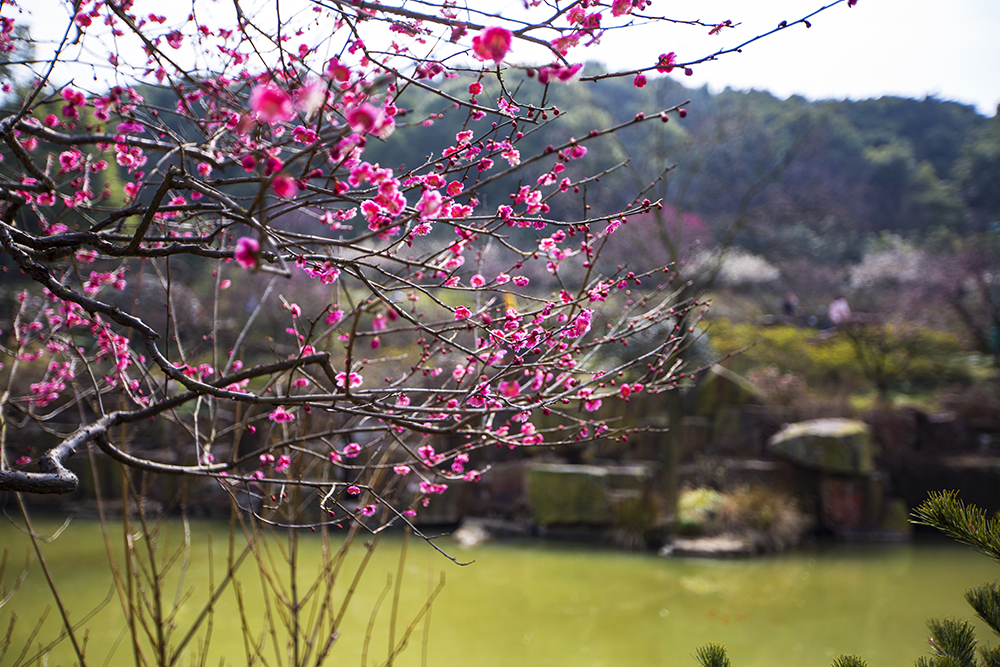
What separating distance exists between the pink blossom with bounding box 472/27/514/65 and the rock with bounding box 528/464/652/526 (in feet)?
20.5

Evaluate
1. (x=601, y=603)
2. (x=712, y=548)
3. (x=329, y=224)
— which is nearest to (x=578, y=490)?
(x=712, y=548)

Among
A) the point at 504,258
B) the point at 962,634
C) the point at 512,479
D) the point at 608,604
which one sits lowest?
the point at 608,604

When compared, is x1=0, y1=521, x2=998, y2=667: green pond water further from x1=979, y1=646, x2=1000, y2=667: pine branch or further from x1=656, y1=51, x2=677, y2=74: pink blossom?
x1=656, y1=51, x2=677, y2=74: pink blossom

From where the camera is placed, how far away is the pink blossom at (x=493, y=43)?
3.86ft

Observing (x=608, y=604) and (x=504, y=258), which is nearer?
(x=608, y=604)

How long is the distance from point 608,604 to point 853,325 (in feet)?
26.1

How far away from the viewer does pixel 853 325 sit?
34.7 feet

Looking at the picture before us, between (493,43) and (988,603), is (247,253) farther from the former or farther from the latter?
(988,603)

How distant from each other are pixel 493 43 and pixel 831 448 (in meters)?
7.32

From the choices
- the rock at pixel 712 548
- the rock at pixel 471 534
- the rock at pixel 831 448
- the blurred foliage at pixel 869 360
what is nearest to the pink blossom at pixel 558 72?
the rock at pixel 471 534

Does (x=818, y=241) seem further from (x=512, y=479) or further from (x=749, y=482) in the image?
(x=512, y=479)

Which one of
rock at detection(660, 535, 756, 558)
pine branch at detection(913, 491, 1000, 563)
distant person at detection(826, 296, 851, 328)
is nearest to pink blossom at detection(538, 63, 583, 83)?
pine branch at detection(913, 491, 1000, 563)

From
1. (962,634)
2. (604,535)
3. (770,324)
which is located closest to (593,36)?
(962,634)

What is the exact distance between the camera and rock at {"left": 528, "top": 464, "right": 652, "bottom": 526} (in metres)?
6.95
